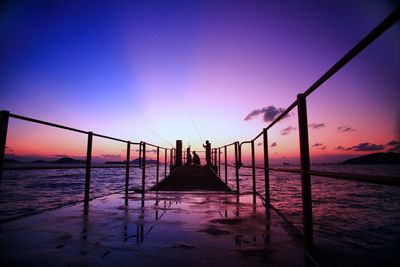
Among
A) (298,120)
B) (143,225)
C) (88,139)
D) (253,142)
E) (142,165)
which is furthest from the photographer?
(142,165)

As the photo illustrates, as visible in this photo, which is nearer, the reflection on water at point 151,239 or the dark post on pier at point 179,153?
the reflection on water at point 151,239

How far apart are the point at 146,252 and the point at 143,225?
76 centimetres

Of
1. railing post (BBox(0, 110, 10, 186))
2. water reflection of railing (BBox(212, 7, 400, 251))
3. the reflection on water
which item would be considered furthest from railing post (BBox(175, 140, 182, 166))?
railing post (BBox(0, 110, 10, 186))

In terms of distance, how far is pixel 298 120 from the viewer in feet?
6.28

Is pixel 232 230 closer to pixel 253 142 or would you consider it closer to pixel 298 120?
pixel 298 120

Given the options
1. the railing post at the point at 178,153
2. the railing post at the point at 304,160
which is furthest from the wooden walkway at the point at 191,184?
the railing post at the point at 178,153

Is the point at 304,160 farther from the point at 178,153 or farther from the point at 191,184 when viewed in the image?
the point at 178,153

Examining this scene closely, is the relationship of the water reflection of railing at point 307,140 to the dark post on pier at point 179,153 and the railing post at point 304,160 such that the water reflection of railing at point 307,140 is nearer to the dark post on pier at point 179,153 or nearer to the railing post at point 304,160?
the railing post at point 304,160

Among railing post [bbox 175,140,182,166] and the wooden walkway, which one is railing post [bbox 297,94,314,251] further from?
railing post [bbox 175,140,182,166]

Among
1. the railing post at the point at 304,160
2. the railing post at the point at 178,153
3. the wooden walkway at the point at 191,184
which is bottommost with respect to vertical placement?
the wooden walkway at the point at 191,184

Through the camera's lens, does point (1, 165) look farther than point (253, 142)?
No

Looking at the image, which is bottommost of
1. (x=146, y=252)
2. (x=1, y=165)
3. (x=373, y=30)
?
(x=146, y=252)

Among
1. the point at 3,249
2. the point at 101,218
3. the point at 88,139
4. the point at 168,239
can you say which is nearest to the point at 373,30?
the point at 168,239

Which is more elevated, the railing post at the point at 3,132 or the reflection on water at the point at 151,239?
the railing post at the point at 3,132
